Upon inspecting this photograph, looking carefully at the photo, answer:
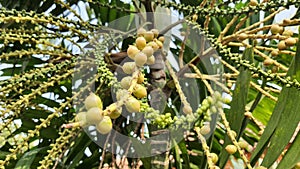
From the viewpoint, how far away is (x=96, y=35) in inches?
27.7

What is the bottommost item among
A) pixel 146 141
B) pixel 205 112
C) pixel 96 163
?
pixel 96 163

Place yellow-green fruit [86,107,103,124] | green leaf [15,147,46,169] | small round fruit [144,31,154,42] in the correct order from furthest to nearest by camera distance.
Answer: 1. green leaf [15,147,46,169]
2. small round fruit [144,31,154,42]
3. yellow-green fruit [86,107,103,124]

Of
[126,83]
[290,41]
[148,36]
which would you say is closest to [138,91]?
[126,83]

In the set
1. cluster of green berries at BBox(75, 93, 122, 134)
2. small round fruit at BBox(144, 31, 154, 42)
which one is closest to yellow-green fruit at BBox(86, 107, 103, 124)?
cluster of green berries at BBox(75, 93, 122, 134)

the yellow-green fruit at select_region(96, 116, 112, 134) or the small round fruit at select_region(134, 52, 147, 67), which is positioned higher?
the small round fruit at select_region(134, 52, 147, 67)

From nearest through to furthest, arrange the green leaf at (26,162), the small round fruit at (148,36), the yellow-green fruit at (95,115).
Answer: the yellow-green fruit at (95,115), the small round fruit at (148,36), the green leaf at (26,162)

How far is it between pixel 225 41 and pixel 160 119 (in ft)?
1.06

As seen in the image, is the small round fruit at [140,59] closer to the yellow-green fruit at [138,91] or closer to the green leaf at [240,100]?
the yellow-green fruit at [138,91]

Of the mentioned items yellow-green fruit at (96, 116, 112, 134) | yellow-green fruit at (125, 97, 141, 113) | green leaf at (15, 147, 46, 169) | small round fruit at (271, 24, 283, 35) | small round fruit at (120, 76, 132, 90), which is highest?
small round fruit at (271, 24, 283, 35)

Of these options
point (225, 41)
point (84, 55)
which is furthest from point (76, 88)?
point (225, 41)

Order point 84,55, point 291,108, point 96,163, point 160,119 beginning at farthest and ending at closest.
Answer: point 96,163, point 84,55, point 291,108, point 160,119

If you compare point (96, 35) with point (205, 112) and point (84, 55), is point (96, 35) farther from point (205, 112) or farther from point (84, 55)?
point (205, 112)

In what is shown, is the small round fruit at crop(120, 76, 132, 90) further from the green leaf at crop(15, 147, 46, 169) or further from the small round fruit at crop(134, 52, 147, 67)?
the green leaf at crop(15, 147, 46, 169)

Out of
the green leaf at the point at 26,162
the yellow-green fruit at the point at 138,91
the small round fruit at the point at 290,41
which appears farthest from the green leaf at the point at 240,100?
the green leaf at the point at 26,162
